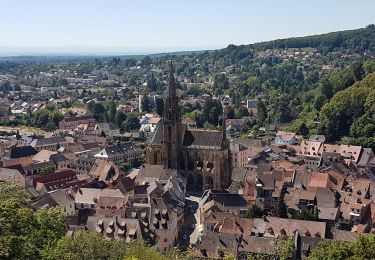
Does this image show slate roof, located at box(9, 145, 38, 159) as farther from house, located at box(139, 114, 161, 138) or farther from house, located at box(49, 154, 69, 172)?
house, located at box(139, 114, 161, 138)

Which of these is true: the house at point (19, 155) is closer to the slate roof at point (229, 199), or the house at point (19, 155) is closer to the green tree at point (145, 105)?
the slate roof at point (229, 199)

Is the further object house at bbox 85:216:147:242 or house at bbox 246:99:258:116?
house at bbox 246:99:258:116

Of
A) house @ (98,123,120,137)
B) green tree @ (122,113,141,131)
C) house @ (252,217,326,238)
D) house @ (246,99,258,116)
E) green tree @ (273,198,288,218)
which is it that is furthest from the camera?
house @ (246,99,258,116)

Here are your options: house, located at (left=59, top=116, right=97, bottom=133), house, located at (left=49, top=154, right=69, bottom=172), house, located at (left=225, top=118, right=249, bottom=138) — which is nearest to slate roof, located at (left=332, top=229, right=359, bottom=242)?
house, located at (left=49, top=154, right=69, bottom=172)

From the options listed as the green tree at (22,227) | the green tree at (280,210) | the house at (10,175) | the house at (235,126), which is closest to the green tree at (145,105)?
the house at (235,126)

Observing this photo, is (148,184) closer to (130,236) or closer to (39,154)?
(130,236)

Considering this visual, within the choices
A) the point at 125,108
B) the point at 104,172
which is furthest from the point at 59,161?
the point at 125,108

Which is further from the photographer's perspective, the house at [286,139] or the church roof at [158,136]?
the house at [286,139]

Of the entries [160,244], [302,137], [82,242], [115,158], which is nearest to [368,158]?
[302,137]
